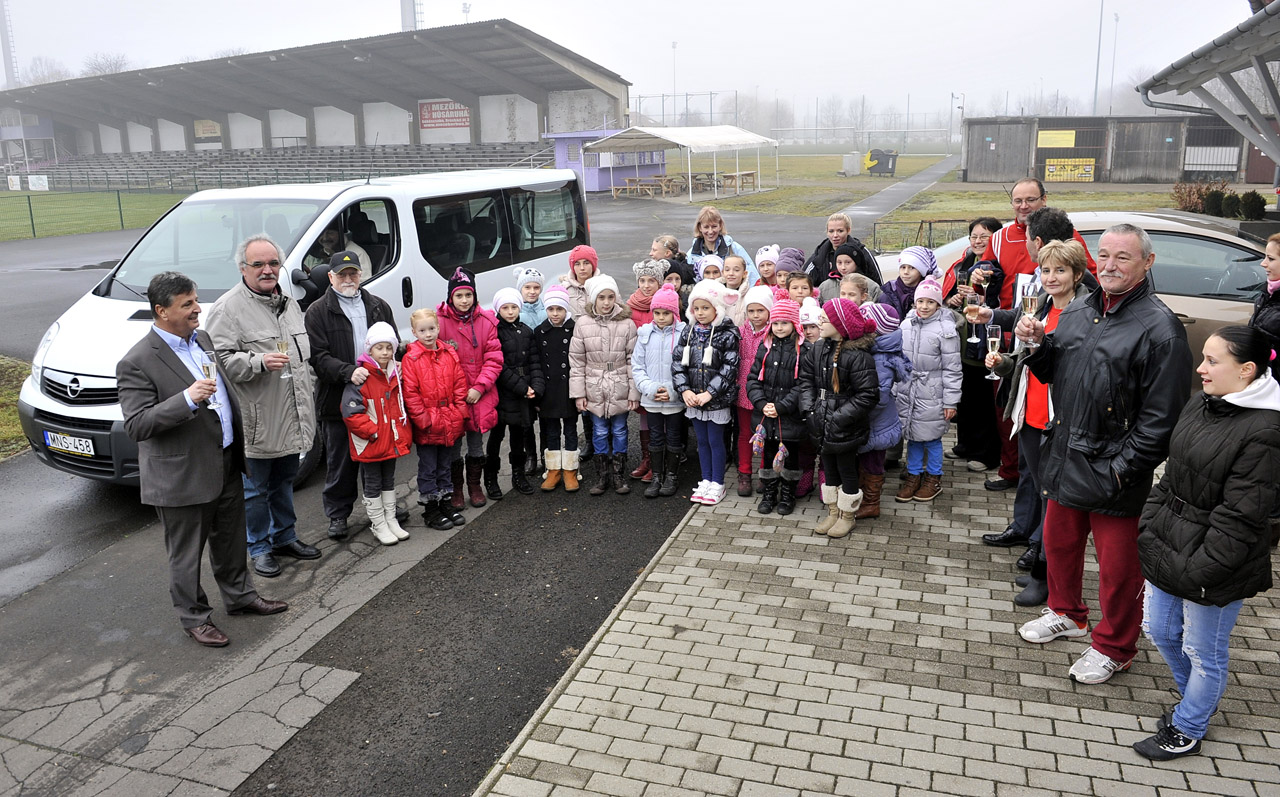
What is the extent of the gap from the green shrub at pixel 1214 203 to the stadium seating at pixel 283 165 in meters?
35.2

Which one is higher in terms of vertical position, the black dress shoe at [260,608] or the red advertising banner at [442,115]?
the red advertising banner at [442,115]

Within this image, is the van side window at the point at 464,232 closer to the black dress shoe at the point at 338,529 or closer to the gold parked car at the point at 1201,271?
the black dress shoe at the point at 338,529

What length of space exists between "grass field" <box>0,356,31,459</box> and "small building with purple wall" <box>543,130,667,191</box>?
32393mm

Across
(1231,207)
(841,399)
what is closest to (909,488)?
(841,399)

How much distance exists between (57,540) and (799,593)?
208 inches

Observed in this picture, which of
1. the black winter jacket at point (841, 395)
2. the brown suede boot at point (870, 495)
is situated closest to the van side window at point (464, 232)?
the black winter jacket at point (841, 395)

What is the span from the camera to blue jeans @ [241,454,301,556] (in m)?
5.86

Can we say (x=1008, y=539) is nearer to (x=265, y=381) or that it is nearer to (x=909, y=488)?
(x=909, y=488)

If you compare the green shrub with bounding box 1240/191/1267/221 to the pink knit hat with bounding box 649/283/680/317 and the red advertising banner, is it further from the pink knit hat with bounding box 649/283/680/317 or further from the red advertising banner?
the red advertising banner

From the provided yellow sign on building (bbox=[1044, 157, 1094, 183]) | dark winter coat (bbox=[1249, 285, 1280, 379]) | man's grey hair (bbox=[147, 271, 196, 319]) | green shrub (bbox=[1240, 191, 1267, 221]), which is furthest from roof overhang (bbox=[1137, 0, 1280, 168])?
yellow sign on building (bbox=[1044, 157, 1094, 183])

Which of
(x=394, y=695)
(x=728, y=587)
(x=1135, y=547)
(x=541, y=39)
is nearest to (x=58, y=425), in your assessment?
(x=394, y=695)

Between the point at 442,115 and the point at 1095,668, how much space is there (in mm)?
55971

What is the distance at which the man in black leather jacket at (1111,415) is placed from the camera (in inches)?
155

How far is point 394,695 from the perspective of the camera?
4.57 metres
